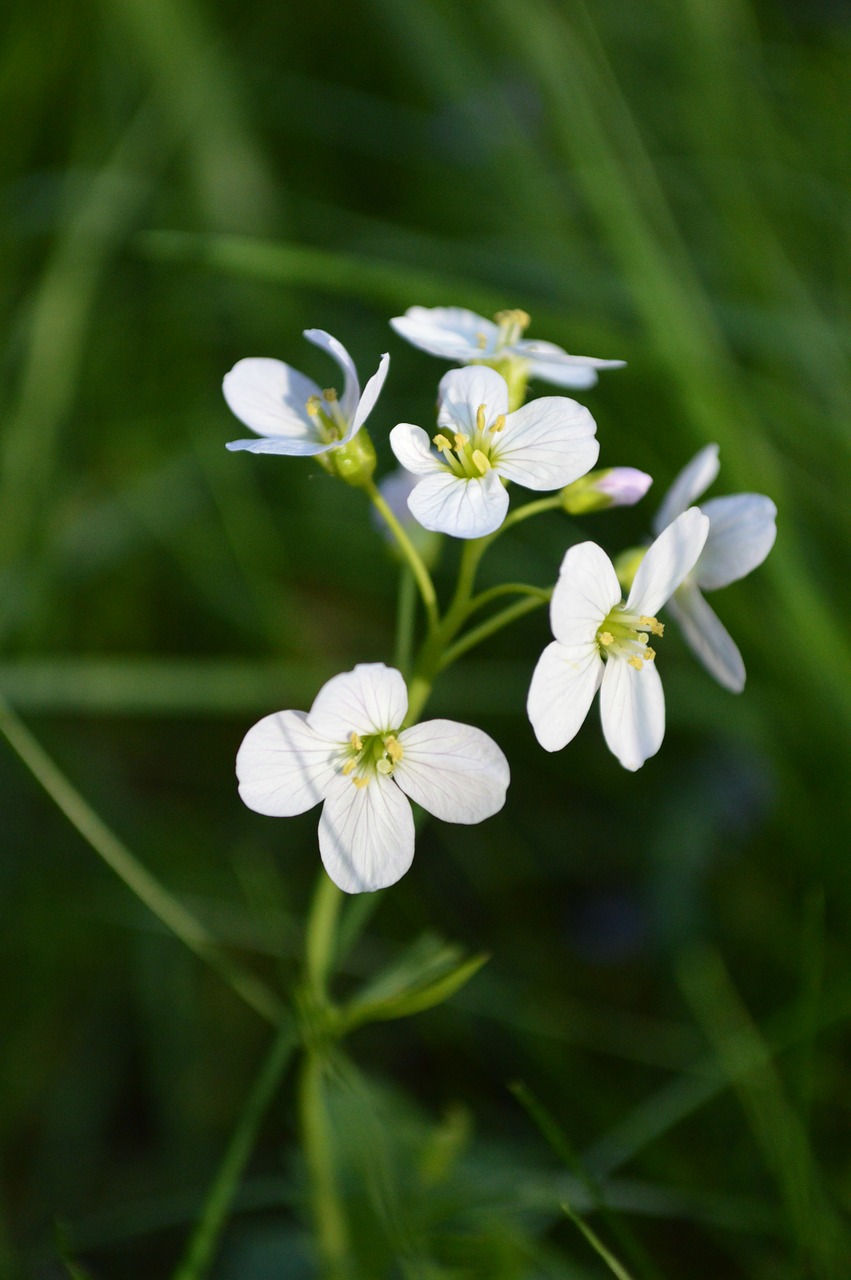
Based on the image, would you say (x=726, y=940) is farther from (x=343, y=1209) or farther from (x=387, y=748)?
(x=387, y=748)

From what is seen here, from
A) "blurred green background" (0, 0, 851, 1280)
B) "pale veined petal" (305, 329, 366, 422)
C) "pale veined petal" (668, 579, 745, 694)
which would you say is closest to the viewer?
"pale veined petal" (305, 329, 366, 422)

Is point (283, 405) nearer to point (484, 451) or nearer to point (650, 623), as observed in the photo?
point (484, 451)

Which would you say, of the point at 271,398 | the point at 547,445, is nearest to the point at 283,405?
the point at 271,398

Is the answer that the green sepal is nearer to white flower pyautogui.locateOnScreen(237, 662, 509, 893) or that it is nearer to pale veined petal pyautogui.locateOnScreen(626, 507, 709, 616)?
white flower pyautogui.locateOnScreen(237, 662, 509, 893)

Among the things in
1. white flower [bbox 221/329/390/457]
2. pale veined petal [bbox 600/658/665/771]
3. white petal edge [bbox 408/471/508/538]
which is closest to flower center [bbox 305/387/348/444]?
white flower [bbox 221/329/390/457]

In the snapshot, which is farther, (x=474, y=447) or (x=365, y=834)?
(x=474, y=447)

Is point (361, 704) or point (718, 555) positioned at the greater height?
point (718, 555)

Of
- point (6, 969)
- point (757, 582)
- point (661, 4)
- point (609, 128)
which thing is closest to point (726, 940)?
point (757, 582)
